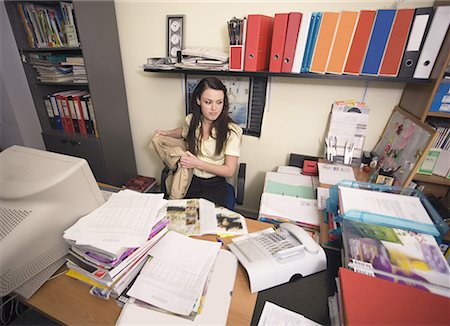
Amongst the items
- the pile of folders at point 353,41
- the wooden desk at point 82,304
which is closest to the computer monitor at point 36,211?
the wooden desk at point 82,304

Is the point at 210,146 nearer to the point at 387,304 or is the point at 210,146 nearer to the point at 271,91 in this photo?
the point at 271,91

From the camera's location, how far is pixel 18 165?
816 mm

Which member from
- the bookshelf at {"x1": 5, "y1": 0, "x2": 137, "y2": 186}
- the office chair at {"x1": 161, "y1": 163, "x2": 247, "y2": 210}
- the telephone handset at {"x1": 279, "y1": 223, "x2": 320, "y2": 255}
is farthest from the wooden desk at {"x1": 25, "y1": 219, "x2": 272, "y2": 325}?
the bookshelf at {"x1": 5, "y1": 0, "x2": 137, "y2": 186}

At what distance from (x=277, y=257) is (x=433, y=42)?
54.3 inches

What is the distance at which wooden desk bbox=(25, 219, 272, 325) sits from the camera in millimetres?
685

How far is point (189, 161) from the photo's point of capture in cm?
159

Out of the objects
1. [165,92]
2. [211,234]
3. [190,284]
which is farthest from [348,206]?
[165,92]

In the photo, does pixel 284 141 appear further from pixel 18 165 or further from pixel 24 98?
pixel 24 98

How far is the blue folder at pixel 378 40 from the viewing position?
47.4 inches

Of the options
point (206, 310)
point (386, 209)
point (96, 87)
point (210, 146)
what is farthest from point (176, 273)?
point (96, 87)

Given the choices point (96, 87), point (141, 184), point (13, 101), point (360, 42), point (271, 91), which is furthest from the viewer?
point (141, 184)

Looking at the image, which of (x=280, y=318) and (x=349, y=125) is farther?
(x=349, y=125)

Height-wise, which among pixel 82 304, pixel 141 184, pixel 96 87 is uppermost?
pixel 96 87

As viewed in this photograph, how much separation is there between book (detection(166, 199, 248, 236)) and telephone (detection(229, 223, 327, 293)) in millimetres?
132
